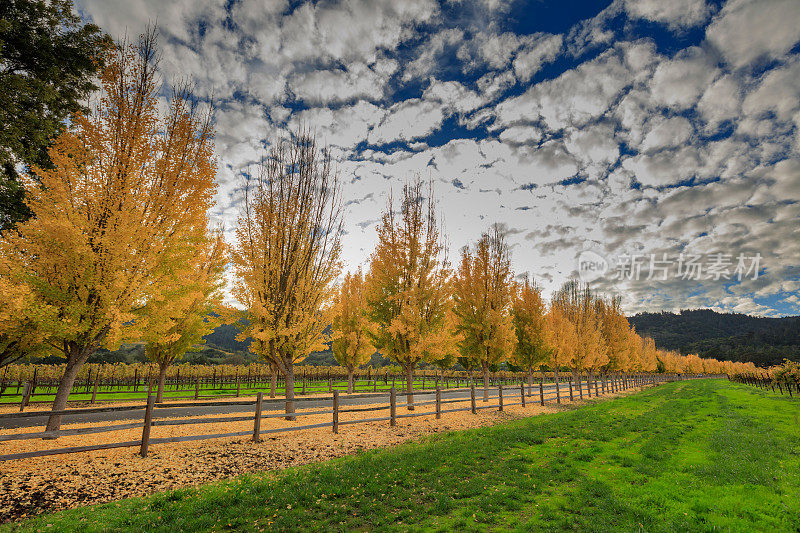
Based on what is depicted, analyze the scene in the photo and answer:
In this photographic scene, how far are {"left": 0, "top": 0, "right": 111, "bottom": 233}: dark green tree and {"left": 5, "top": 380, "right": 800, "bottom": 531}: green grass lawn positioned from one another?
15.8 m

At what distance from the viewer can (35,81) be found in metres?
14.6

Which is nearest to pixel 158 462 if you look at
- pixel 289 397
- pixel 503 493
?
pixel 289 397

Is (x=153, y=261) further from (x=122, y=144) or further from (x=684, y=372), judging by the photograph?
(x=684, y=372)

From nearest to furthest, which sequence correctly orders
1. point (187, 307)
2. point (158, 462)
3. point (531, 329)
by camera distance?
point (158, 462)
point (187, 307)
point (531, 329)

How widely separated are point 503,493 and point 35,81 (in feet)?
75.9

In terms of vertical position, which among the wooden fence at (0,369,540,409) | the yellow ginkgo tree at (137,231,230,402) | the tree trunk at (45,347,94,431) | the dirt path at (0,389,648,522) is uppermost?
the yellow ginkgo tree at (137,231,230,402)

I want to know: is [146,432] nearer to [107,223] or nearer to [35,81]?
[107,223]

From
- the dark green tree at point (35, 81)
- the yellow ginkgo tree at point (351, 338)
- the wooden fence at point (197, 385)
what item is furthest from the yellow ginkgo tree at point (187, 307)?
the yellow ginkgo tree at point (351, 338)

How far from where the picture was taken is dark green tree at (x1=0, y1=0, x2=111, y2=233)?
14359 mm

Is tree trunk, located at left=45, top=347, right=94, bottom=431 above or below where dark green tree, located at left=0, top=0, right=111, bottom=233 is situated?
below

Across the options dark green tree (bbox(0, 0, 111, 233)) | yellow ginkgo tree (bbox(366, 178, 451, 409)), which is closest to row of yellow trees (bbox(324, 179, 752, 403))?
yellow ginkgo tree (bbox(366, 178, 451, 409))

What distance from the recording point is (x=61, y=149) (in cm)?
1158

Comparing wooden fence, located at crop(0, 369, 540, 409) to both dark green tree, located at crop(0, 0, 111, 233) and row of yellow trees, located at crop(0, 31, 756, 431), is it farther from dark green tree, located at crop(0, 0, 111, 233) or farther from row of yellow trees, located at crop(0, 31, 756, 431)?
dark green tree, located at crop(0, 0, 111, 233)

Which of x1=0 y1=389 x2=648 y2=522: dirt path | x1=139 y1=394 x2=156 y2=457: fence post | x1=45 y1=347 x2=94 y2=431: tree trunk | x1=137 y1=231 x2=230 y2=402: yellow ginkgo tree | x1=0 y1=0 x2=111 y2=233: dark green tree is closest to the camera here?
x1=0 y1=389 x2=648 y2=522: dirt path
